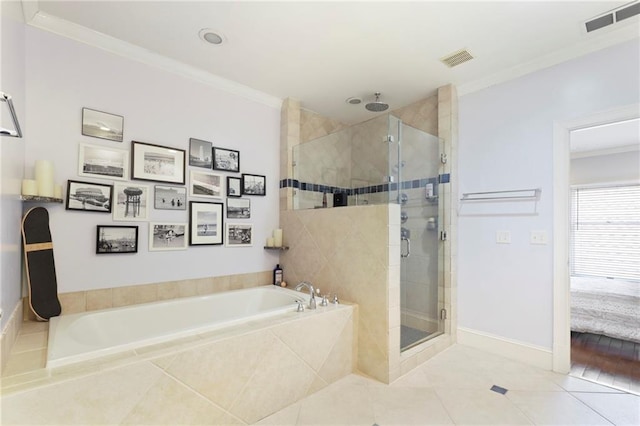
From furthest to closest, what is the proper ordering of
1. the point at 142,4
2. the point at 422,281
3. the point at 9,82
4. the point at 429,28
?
the point at 422,281
the point at 429,28
the point at 142,4
the point at 9,82

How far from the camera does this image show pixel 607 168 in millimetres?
4852

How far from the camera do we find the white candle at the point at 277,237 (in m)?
3.25

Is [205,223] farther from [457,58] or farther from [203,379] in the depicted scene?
[457,58]

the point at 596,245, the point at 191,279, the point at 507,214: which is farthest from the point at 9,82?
the point at 596,245

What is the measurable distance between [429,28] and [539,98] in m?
1.20

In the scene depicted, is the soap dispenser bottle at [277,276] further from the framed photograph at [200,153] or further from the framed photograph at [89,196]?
the framed photograph at [89,196]

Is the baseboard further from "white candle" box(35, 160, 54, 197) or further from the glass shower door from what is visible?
"white candle" box(35, 160, 54, 197)

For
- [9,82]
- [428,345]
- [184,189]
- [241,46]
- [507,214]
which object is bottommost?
[428,345]

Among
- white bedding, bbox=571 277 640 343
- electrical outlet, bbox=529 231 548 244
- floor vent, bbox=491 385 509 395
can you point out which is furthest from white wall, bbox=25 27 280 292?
white bedding, bbox=571 277 640 343

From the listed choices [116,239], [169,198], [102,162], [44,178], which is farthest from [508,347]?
[44,178]

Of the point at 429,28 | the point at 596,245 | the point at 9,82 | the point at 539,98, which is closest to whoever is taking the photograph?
the point at 9,82

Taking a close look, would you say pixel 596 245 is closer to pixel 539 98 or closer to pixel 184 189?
pixel 539 98

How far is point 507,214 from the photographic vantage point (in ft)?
8.87

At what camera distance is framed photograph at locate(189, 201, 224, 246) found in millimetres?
2727
